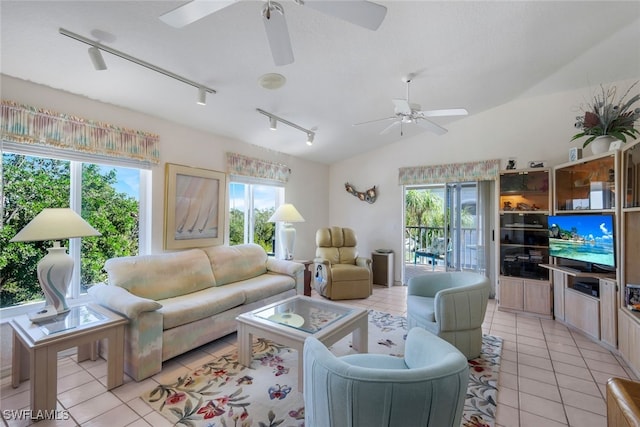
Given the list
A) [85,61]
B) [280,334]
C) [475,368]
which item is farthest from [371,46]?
[475,368]

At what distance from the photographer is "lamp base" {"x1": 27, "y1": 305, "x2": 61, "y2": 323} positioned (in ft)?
6.68

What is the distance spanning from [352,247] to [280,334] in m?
2.95

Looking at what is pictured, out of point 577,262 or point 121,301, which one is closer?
point 121,301

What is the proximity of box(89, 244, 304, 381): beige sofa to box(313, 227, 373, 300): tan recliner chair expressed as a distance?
0.57 m

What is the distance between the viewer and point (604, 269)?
9.91 feet

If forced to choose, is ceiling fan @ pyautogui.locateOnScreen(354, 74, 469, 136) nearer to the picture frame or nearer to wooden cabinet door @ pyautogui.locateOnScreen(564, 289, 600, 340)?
the picture frame

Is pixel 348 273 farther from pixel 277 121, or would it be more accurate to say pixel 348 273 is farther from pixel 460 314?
pixel 277 121

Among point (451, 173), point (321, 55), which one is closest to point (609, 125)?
point (451, 173)

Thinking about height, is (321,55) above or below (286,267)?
above

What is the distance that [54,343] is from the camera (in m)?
1.82

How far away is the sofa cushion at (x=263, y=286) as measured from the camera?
3.11 metres

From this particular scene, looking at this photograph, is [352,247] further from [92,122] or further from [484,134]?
[92,122]

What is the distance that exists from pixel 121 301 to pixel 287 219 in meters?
2.28

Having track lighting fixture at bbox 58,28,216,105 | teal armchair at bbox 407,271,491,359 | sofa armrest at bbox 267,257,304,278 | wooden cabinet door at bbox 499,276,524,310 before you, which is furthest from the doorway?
track lighting fixture at bbox 58,28,216,105
